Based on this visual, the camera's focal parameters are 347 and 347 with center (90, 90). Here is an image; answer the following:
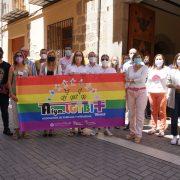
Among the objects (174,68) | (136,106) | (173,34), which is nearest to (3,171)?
(136,106)

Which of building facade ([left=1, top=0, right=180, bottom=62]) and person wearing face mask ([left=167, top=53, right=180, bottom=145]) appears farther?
building facade ([left=1, top=0, right=180, bottom=62])

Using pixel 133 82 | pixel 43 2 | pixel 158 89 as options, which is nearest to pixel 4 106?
pixel 133 82

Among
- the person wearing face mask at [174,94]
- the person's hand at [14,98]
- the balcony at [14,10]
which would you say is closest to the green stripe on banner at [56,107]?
the person's hand at [14,98]

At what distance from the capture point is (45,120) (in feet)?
22.5

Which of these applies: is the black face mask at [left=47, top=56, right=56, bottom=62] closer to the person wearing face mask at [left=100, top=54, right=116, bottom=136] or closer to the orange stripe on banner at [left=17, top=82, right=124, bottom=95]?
the orange stripe on banner at [left=17, top=82, right=124, bottom=95]

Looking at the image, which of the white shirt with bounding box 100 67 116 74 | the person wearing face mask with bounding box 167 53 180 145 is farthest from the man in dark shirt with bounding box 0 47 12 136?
the person wearing face mask with bounding box 167 53 180 145

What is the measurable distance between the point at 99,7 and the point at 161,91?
548 cm

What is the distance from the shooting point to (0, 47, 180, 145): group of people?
261 inches

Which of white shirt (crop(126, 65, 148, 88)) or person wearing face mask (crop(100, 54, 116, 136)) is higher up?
person wearing face mask (crop(100, 54, 116, 136))

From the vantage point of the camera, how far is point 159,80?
23.7ft

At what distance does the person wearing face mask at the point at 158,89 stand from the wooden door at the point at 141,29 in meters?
4.09

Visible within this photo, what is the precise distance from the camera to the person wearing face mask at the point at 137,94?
663 centimetres

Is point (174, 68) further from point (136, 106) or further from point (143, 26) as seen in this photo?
point (143, 26)

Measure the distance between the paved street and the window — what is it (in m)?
7.85
